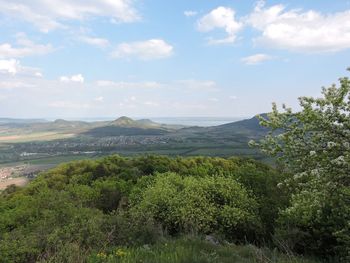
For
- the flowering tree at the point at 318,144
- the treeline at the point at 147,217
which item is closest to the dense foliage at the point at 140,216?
the treeline at the point at 147,217

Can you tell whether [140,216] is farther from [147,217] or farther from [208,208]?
[208,208]

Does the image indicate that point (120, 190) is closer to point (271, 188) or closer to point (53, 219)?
point (271, 188)

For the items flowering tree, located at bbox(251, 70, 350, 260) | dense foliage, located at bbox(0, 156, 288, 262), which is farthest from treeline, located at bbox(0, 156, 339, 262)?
flowering tree, located at bbox(251, 70, 350, 260)

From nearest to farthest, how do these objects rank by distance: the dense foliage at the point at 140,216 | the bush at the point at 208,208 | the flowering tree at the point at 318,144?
the flowering tree at the point at 318,144 → the dense foliage at the point at 140,216 → the bush at the point at 208,208

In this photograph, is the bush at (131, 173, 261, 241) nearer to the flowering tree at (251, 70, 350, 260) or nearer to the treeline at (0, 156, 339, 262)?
the treeline at (0, 156, 339, 262)

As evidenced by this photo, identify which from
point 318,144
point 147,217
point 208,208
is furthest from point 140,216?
point 208,208

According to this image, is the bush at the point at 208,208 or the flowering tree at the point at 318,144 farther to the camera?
the bush at the point at 208,208

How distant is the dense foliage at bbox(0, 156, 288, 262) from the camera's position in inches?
571

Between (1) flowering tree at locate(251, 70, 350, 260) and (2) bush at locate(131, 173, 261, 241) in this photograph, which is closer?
(1) flowering tree at locate(251, 70, 350, 260)

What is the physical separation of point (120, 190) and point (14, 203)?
14.5m

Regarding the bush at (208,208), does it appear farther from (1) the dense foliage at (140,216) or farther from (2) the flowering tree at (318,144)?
(2) the flowering tree at (318,144)

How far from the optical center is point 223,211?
95.7 feet

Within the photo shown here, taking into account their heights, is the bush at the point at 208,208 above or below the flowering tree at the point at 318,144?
below

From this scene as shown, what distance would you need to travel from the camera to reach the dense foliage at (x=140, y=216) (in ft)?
47.6
